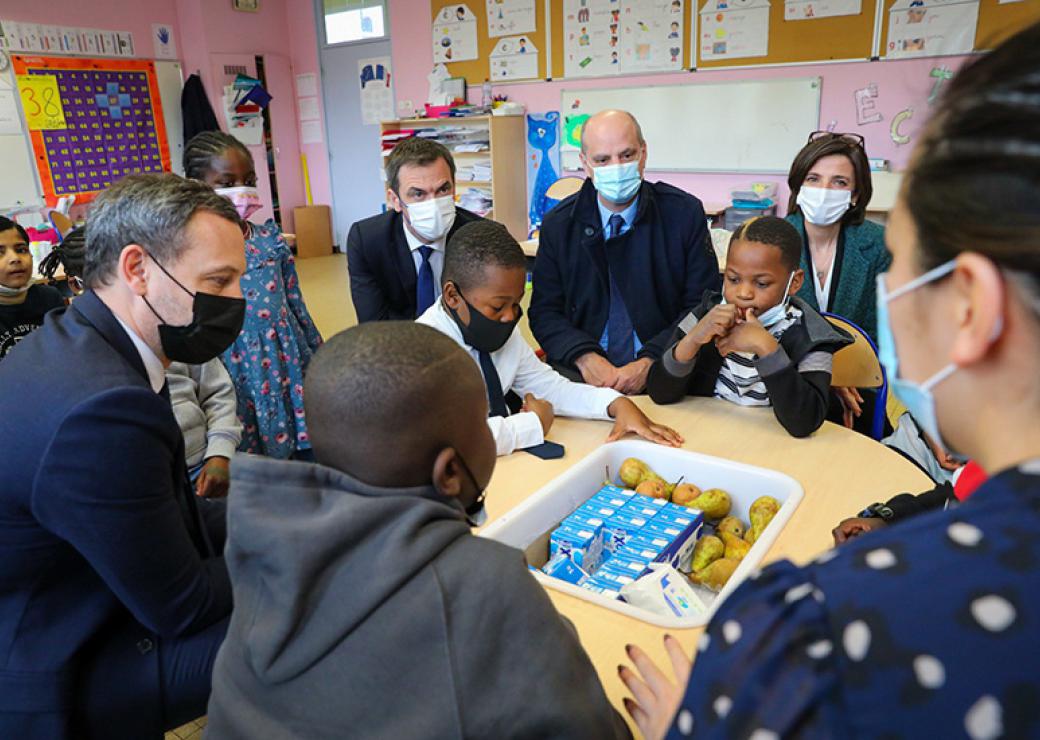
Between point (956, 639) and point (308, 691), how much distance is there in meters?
0.60

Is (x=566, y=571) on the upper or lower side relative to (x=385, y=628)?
lower

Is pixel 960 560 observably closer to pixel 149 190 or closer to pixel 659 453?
pixel 659 453

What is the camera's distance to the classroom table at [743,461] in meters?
1.12

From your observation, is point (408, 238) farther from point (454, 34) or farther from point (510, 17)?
point (454, 34)

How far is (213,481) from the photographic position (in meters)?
1.94

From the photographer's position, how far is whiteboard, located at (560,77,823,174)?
518 centimetres

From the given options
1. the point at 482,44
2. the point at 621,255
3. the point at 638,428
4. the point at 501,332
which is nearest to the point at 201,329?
the point at 501,332

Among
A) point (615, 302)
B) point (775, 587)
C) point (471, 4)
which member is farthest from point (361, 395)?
point (471, 4)

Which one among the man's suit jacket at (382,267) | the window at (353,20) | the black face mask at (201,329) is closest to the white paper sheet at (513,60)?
the window at (353,20)

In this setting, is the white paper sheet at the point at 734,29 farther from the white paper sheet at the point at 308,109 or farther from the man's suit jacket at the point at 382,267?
Answer: the white paper sheet at the point at 308,109

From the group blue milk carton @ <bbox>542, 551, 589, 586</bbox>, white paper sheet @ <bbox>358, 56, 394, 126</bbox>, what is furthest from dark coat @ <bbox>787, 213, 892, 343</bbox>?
white paper sheet @ <bbox>358, 56, 394, 126</bbox>

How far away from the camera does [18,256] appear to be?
2875 millimetres

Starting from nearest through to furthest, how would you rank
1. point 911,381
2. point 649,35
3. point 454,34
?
point 911,381
point 649,35
point 454,34

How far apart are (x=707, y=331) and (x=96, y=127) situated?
6610 millimetres
